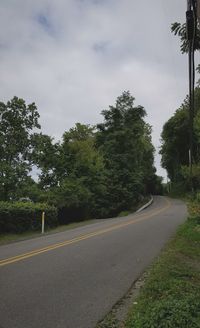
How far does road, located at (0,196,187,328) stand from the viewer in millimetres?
6379

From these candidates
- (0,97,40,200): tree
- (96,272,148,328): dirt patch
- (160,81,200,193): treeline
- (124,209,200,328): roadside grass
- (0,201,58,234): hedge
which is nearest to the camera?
(124,209,200,328): roadside grass

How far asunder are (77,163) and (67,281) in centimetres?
3502

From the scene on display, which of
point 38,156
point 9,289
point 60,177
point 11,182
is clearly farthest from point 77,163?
point 9,289

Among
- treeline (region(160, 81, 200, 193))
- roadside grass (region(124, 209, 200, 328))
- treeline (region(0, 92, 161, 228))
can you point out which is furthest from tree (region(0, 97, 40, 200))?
treeline (region(160, 81, 200, 193))

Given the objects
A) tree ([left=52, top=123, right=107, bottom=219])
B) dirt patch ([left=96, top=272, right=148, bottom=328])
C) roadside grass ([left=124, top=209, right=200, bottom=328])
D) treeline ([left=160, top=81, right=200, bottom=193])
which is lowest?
dirt patch ([left=96, top=272, right=148, bottom=328])

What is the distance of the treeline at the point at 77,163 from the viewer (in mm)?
34031

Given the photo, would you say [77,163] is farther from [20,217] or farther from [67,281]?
[67,281]

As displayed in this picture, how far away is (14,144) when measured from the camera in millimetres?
34000

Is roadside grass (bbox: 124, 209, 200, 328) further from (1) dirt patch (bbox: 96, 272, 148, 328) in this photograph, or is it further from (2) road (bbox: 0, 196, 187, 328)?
(2) road (bbox: 0, 196, 187, 328)

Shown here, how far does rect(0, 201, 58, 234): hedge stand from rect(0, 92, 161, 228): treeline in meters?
6.81

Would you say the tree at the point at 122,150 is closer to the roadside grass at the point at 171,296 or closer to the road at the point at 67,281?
the road at the point at 67,281

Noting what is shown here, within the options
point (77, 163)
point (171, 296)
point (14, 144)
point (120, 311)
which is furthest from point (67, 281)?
point (77, 163)

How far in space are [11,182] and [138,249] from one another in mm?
20755

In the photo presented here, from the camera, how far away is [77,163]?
4366cm
